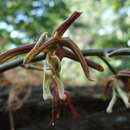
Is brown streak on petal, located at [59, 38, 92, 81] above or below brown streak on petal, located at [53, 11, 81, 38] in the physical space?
below

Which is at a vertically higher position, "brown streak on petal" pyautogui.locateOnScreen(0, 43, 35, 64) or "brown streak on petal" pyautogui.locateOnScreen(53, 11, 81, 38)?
"brown streak on petal" pyautogui.locateOnScreen(53, 11, 81, 38)

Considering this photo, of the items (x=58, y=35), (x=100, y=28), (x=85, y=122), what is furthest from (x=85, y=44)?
(x=58, y=35)

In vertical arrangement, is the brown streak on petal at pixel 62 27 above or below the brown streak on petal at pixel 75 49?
above

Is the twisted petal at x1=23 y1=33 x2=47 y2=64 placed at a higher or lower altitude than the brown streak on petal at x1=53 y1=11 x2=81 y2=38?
lower

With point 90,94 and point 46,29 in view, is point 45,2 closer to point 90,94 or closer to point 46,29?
point 46,29

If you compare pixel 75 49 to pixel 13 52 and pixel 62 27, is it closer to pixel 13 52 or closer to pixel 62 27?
pixel 62 27

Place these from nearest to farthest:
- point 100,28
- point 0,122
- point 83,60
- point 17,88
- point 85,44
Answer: point 83,60, point 0,122, point 17,88, point 85,44, point 100,28

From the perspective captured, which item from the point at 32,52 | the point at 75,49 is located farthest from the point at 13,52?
the point at 75,49

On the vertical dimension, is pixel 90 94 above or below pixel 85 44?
below

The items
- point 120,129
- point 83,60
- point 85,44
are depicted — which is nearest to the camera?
point 83,60

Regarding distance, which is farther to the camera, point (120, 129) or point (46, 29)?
point (46, 29)

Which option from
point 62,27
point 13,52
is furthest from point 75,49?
point 13,52
